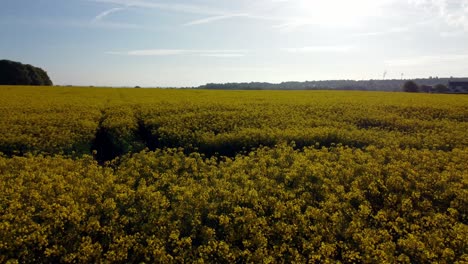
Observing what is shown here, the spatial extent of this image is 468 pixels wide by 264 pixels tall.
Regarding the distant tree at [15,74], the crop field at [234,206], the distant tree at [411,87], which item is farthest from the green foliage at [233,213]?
the distant tree at [411,87]

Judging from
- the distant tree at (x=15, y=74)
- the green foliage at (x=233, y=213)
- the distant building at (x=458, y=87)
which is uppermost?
the distant tree at (x=15, y=74)

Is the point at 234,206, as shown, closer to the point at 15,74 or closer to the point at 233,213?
the point at 233,213

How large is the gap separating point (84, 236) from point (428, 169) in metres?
8.17

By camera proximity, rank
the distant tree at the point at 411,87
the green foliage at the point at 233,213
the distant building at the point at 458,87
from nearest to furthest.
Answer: the green foliage at the point at 233,213, the distant building at the point at 458,87, the distant tree at the point at 411,87

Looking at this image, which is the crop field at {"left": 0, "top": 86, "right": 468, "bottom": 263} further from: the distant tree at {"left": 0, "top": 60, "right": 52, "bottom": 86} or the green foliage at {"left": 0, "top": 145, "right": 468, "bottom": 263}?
the distant tree at {"left": 0, "top": 60, "right": 52, "bottom": 86}

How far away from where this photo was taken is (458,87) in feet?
226

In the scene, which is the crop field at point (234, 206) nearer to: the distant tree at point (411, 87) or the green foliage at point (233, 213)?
the green foliage at point (233, 213)

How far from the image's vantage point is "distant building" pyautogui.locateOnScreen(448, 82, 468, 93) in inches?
2629

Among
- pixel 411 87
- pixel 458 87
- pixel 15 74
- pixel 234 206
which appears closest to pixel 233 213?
pixel 234 206

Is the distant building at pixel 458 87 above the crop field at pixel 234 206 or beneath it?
above

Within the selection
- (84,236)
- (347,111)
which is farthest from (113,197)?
(347,111)

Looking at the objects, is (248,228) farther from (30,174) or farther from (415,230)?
(30,174)

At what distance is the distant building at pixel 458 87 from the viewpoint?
219 ft

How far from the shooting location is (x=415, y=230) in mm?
6461
